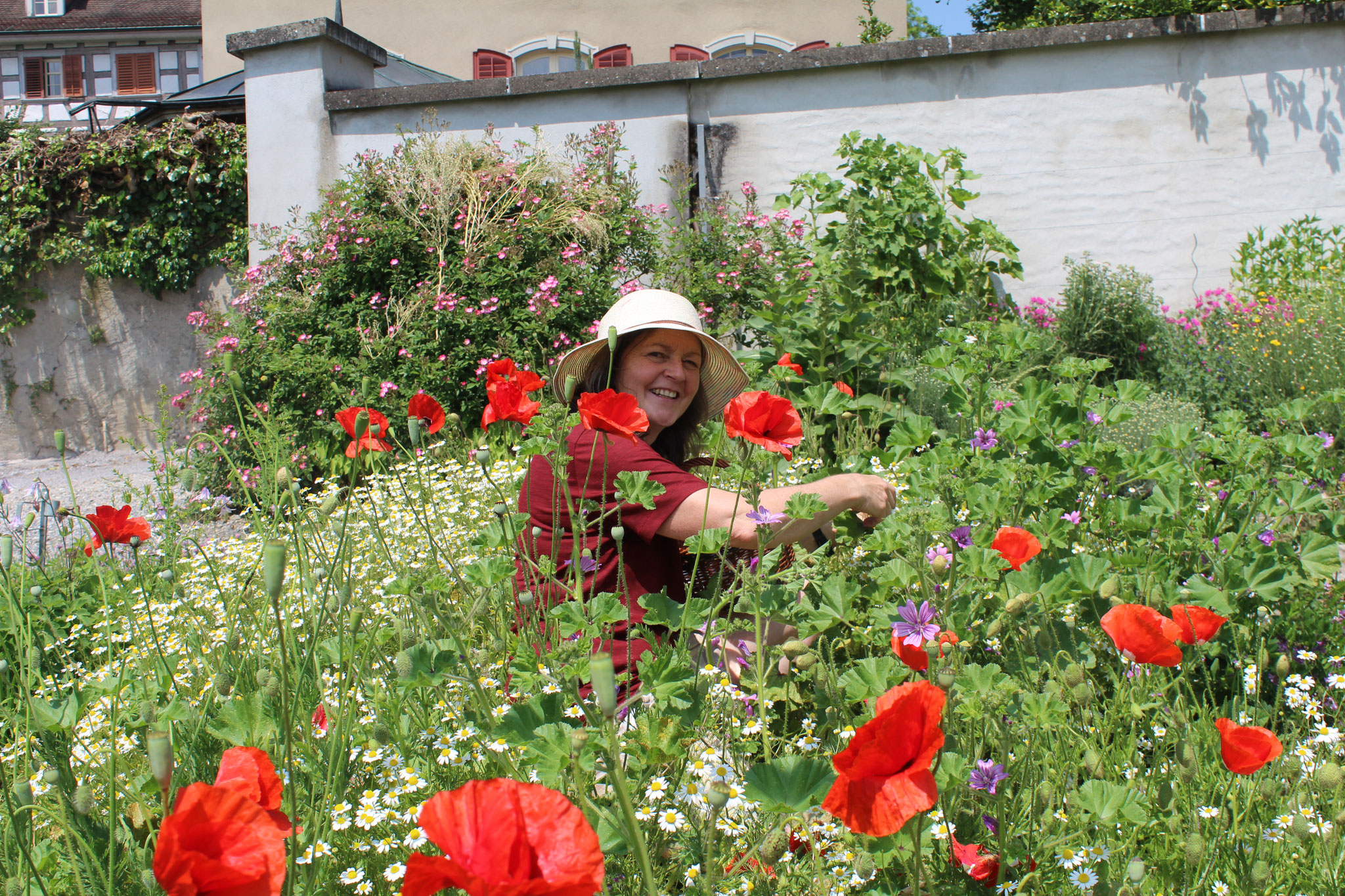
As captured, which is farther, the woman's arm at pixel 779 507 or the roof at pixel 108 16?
the roof at pixel 108 16

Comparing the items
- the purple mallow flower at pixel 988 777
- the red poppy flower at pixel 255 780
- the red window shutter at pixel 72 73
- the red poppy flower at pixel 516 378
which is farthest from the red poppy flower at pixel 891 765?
the red window shutter at pixel 72 73

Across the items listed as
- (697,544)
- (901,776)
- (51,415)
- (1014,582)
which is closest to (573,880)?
(901,776)

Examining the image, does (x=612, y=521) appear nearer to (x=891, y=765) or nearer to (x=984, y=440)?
(x=984, y=440)

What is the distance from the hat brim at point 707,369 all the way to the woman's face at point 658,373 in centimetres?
4

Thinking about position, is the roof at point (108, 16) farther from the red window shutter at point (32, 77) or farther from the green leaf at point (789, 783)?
the green leaf at point (789, 783)

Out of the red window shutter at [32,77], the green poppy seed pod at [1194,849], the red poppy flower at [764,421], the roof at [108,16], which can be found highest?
the roof at [108,16]

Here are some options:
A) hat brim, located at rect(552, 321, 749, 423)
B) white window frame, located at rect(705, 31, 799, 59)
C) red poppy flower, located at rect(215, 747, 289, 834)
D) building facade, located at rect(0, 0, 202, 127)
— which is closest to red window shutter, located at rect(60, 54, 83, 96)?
building facade, located at rect(0, 0, 202, 127)

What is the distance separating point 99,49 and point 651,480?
86.8ft

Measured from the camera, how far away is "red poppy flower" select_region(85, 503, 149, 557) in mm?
1788

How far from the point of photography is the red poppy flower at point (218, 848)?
0.72m

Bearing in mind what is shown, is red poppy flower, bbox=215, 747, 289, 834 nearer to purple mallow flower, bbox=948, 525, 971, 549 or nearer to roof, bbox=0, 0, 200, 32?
A: purple mallow flower, bbox=948, 525, 971, 549

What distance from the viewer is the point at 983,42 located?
20.7ft

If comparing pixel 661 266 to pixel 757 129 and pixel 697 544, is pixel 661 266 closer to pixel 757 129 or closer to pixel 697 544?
pixel 757 129

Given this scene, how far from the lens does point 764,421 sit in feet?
4.83
